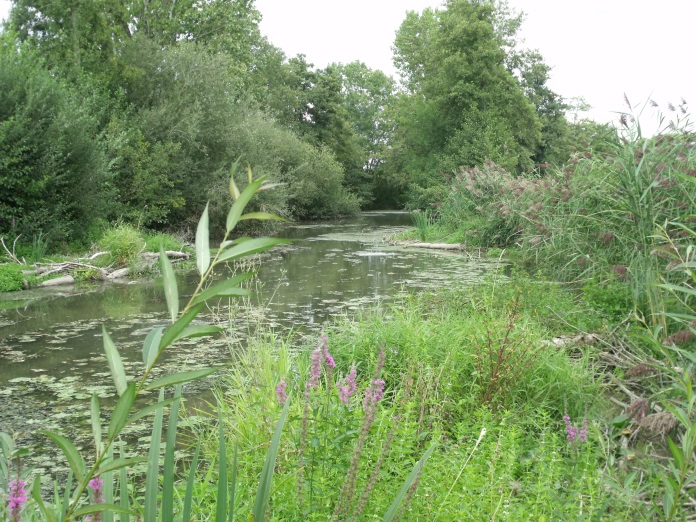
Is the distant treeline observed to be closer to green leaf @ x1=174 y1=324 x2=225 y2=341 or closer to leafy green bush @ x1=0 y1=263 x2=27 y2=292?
green leaf @ x1=174 y1=324 x2=225 y2=341

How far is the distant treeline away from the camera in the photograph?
45.0 feet

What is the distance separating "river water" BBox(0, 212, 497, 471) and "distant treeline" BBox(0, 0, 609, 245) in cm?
255

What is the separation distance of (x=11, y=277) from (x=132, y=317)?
12.4ft

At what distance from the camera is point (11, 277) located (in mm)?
11250

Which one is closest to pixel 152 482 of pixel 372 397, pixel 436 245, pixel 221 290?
pixel 221 290

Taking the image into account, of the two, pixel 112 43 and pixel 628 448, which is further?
pixel 112 43

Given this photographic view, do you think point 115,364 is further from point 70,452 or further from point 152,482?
point 152,482

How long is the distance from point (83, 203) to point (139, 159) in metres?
4.08

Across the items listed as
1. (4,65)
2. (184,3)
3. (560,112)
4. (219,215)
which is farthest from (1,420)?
(560,112)

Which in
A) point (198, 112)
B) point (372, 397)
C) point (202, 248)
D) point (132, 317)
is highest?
point (198, 112)

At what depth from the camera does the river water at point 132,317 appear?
5.32m

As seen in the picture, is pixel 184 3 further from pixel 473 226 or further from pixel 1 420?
pixel 1 420

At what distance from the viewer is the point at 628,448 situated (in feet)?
11.7

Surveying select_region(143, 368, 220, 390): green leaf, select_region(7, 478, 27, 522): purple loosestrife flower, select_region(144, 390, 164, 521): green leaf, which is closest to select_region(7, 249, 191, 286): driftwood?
select_region(144, 390, 164, 521): green leaf
